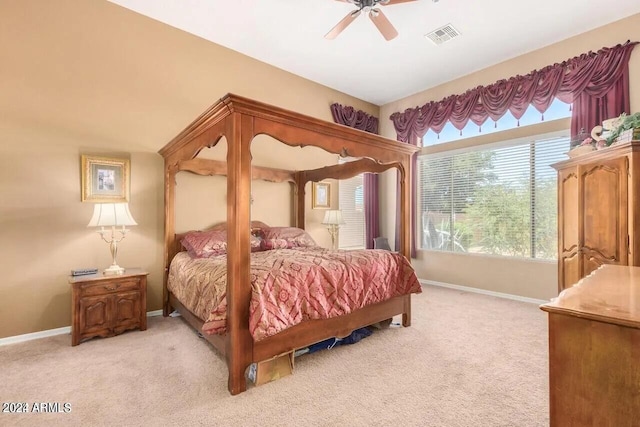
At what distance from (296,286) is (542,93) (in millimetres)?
3919

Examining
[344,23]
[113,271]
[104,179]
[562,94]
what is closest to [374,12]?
[344,23]

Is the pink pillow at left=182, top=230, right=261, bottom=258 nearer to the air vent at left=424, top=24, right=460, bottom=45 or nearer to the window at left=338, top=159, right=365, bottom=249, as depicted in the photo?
the window at left=338, top=159, right=365, bottom=249

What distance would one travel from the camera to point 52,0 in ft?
9.52

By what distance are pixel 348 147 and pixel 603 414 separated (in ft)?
7.46

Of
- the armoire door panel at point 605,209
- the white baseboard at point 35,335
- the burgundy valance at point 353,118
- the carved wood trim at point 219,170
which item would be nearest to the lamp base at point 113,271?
the white baseboard at point 35,335

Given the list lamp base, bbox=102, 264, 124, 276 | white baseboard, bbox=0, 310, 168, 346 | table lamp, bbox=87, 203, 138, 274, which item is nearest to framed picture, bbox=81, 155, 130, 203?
table lamp, bbox=87, 203, 138, 274

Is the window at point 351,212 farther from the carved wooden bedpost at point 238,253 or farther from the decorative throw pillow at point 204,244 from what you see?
the carved wooden bedpost at point 238,253

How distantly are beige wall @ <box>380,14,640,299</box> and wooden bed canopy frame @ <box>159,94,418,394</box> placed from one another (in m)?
1.96

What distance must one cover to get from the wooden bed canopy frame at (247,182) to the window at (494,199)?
1.88 meters

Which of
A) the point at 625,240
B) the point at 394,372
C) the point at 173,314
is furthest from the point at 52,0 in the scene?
the point at 625,240

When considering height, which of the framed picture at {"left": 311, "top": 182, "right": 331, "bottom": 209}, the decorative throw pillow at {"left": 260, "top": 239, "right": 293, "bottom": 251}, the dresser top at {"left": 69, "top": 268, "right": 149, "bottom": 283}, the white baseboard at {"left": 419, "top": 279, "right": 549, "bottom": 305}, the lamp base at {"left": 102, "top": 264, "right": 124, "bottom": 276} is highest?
the framed picture at {"left": 311, "top": 182, "right": 331, "bottom": 209}

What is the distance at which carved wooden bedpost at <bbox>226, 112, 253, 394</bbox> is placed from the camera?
1991 millimetres

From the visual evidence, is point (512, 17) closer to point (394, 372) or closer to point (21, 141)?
point (394, 372)

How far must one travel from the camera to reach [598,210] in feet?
9.57
